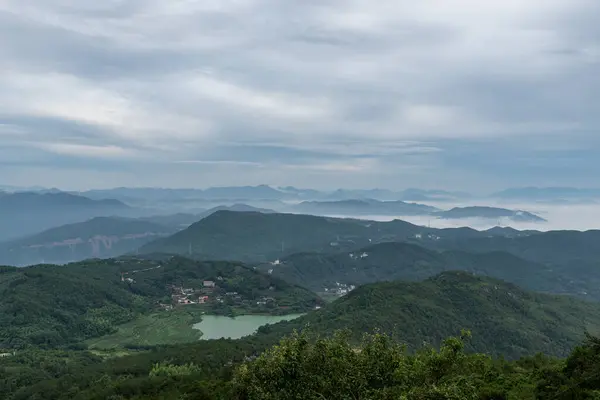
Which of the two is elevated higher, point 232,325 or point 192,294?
point 192,294

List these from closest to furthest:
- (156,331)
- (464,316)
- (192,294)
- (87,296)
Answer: (464,316), (156,331), (87,296), (192,294)

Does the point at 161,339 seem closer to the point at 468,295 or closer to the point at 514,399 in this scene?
the point at 468,295

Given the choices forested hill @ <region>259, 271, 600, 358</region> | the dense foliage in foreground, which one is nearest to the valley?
forested hill @ <region>259, 271, 600, 358</region>

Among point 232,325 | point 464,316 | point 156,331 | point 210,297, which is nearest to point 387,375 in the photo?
point 464,316

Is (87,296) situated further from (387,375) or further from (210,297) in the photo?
(387,375)

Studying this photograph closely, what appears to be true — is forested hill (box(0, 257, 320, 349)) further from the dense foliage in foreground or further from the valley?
the dense foliage in foreground

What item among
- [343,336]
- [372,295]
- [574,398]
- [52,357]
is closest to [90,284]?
[52,357]

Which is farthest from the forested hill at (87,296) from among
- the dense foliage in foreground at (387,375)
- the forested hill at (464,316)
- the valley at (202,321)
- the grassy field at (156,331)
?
the dense foliage in foreground at (387,375)
